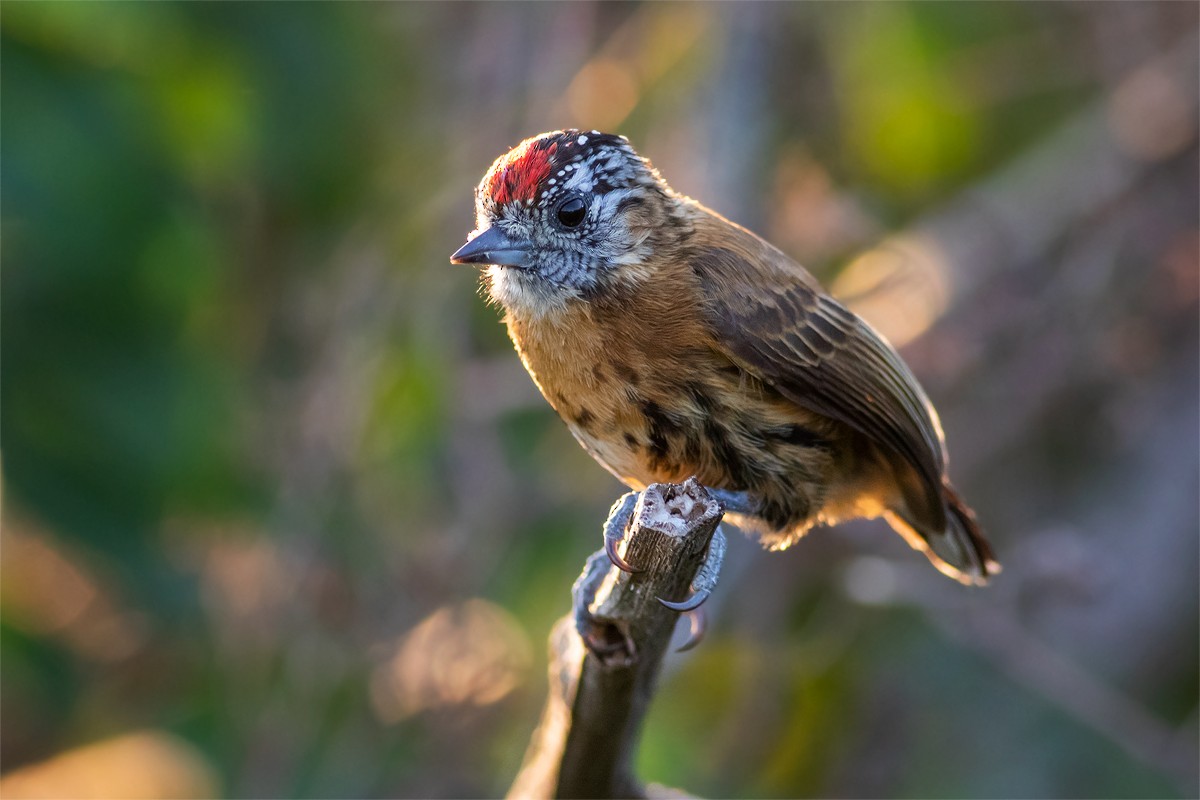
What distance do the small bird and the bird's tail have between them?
31 cm

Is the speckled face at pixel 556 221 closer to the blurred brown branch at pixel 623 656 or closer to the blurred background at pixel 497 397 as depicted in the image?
the blurred brown branch at pixel 623 656

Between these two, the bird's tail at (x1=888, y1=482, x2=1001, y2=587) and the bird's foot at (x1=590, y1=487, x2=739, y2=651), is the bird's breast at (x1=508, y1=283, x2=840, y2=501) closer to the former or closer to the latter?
the bird's foot at (x1=590, y1=487, x2=739, y2=651)

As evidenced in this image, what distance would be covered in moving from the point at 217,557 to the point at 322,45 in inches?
71.6

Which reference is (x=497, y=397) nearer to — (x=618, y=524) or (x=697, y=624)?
(x=697, y=624)

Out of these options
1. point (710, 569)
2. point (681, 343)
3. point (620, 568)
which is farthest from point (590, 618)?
point (681, 343)

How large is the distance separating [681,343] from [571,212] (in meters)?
0.41

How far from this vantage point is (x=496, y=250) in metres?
3.08

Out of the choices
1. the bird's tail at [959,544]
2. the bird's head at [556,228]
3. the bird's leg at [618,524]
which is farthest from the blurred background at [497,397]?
the bird's leg at [618,524]

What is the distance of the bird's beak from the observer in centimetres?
306

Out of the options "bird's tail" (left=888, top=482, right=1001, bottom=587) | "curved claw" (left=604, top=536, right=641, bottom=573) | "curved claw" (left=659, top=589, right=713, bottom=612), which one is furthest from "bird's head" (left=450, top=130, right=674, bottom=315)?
"bird's tail" (left=888, top=482, right=1001, bottom=587)

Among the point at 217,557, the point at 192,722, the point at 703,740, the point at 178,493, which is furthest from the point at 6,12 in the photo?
the point at 703,740

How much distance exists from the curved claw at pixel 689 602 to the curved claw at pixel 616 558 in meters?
0.08

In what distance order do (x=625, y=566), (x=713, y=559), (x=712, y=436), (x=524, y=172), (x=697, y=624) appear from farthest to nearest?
(x=697, y=624) → (x=524, y=172) → (x=712, y=436) → (x=713, y=559) → (x=625, y=566)

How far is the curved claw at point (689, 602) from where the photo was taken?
249 cm
